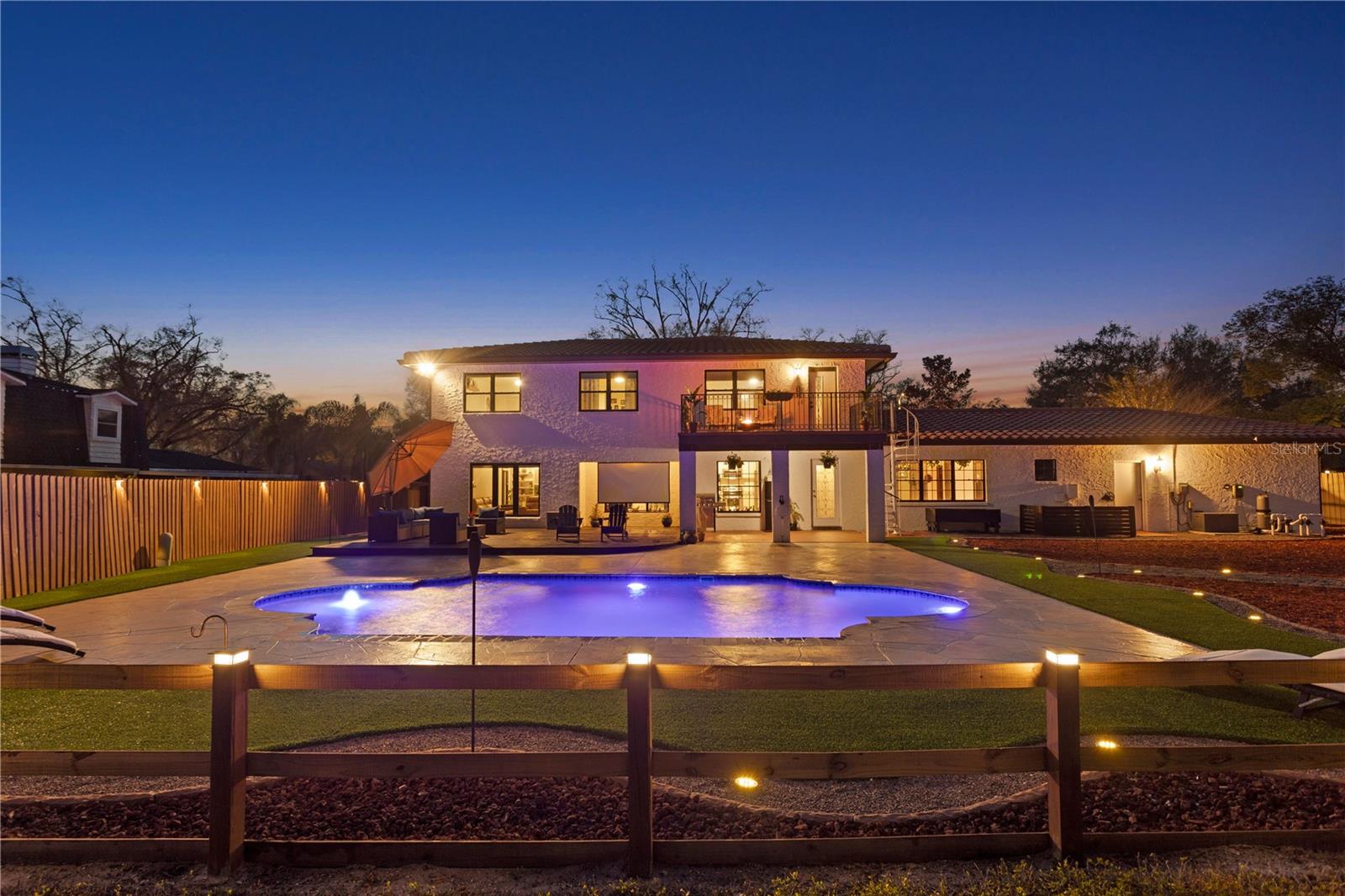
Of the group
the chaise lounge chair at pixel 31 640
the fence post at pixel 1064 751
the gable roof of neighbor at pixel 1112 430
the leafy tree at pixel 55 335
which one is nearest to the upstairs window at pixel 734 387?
the gable roof of neighbor at pixel 1112 430

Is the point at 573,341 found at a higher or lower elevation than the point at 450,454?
higher

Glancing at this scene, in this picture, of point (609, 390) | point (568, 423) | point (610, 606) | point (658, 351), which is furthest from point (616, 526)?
point (658, 351)

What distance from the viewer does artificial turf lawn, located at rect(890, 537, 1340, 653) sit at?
7199 millimetres

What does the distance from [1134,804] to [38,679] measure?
5518 mm

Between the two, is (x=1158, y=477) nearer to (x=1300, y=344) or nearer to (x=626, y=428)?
(x=1300, y=344)

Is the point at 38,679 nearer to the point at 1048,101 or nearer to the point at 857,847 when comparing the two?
the point at 857,847

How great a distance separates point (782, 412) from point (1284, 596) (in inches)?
484

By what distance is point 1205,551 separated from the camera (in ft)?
53.7

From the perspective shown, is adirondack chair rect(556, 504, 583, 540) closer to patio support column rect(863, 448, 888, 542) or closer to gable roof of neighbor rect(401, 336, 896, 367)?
gable roof of neighbor rect(401, 336, 896, 367)

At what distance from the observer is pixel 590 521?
21.8 m

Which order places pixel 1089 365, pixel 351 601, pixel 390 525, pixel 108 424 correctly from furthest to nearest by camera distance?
pixel 1089 365
pixel 108 424
pixel 390 525
pixel 351 601

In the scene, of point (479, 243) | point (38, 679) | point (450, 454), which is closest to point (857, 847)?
point (38, 679)

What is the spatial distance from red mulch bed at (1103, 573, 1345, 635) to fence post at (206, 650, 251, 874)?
10.4 m

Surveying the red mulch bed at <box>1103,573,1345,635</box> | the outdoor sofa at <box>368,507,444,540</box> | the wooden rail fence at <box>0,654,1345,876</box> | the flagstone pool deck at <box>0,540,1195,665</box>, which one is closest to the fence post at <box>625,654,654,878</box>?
the wooden rail fence at <box>0,654,1345,876</box>
